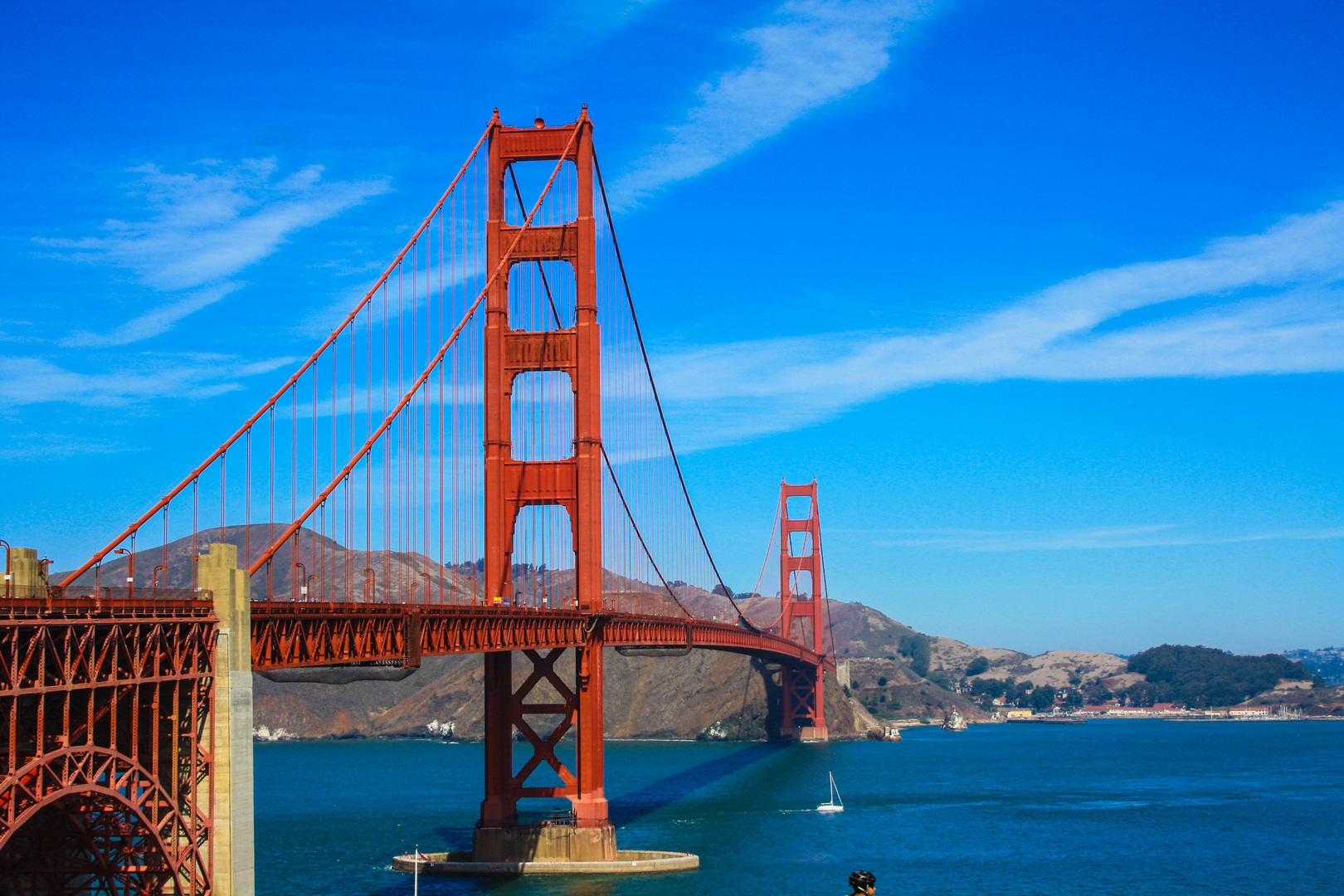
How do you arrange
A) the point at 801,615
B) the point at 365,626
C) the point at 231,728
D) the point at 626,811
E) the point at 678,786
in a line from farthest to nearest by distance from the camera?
1. the point at 801,615
2. the point at 678,786
3. the point at 626,811
4. the point at 365,626
5. the point at 231,728

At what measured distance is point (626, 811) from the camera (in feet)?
228

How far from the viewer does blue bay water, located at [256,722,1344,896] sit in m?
50.9

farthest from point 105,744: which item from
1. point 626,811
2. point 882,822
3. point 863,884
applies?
point 882,822

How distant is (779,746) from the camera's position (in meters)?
137

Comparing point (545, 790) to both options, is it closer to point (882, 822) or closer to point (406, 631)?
point (406, 631)

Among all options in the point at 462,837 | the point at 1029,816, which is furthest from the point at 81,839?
the point at 1029,816

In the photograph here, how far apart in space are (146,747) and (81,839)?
2.05 metres

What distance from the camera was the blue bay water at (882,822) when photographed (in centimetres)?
5094

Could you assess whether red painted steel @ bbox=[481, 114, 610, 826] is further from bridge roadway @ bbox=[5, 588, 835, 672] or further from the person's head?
the person's head

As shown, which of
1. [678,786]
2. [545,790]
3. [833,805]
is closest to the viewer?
[545,790]

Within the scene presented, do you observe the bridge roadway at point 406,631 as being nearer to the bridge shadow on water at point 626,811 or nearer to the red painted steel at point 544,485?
the red painted steel at point 544,485

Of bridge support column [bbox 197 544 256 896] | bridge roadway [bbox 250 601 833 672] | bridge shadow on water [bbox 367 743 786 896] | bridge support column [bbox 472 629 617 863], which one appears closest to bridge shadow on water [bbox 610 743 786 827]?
bridge shadow on water [bbox 367 743 786 896]

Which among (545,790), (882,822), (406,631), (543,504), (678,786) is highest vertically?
(543,504)

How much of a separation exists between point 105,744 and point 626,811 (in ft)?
159
